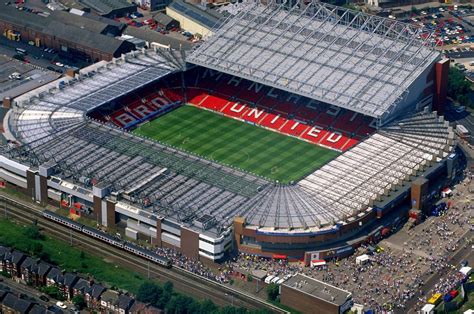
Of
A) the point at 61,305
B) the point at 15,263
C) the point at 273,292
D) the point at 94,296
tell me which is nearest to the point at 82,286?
the point at 94,296

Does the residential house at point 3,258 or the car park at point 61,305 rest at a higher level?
the residential house at point 3,258

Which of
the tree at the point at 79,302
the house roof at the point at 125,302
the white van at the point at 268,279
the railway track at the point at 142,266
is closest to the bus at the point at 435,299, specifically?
the railway track at the point at 142,266

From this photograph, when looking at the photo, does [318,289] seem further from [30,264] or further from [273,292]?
[30,264]

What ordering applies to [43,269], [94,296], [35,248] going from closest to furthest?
[94,296]
[43,269]
[35,248]

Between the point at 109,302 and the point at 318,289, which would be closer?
the point at 109,302

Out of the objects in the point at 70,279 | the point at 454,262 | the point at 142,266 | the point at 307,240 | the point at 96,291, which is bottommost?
the point at 142,266

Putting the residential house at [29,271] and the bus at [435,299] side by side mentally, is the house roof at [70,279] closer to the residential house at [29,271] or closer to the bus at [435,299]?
the residential house at [29,271]

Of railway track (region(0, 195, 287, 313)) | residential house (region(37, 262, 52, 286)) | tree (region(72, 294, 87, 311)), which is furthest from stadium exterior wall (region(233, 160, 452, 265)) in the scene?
residential house (region(37, 262, 52, 286))
